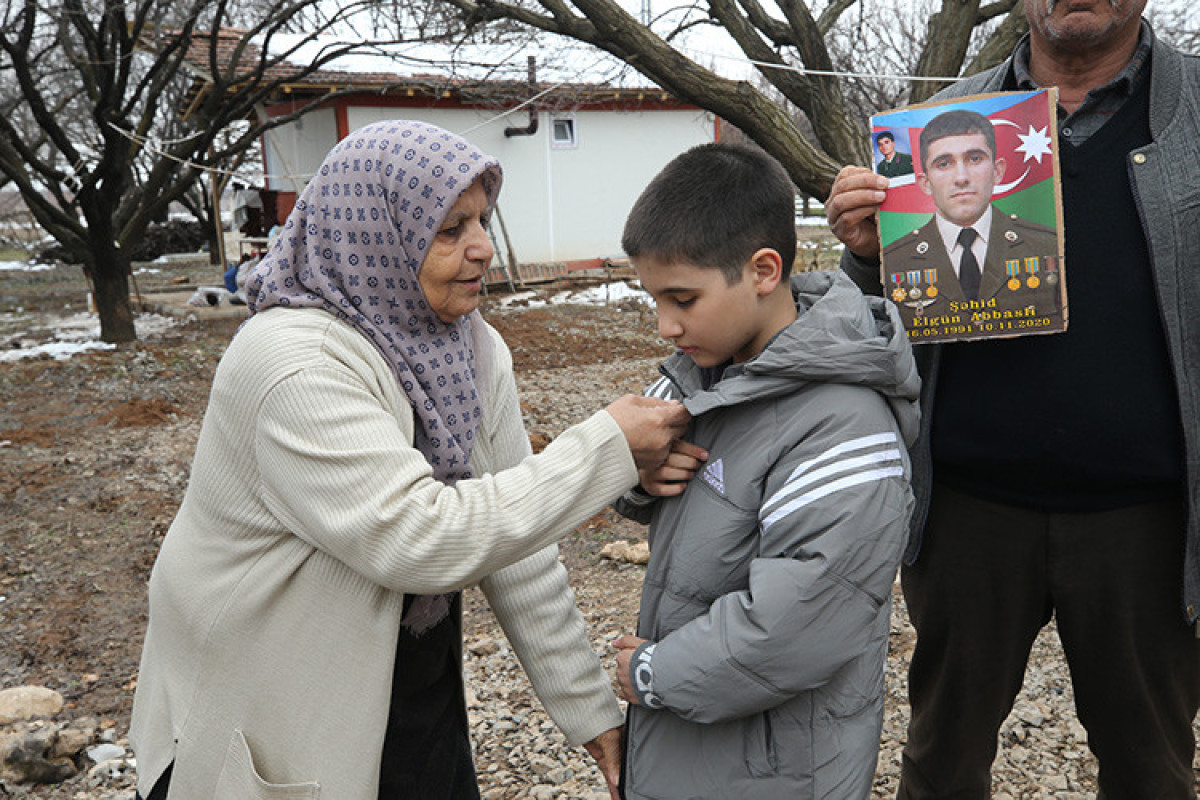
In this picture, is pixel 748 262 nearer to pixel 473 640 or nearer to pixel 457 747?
pixel 457 747

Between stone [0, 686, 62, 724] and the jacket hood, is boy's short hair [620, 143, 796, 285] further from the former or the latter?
stone [0, 686, 62, 724]

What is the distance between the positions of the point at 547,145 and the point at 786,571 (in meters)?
19.0

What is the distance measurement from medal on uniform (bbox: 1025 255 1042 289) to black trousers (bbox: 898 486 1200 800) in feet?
1.78

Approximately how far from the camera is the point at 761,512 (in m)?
1.70

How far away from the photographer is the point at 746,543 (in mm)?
1762

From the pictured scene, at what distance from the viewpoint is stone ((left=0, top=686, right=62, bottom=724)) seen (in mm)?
3670

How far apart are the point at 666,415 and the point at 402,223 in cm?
62

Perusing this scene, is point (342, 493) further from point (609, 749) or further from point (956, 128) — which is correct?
point (956, 128)

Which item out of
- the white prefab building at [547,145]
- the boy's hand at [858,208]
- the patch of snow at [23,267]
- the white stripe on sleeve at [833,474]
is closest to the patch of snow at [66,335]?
the white prefab building at [547,145]

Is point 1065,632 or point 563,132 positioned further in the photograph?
point 563,132

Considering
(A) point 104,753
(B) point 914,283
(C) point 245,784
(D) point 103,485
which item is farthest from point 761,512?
(D) point 103,485

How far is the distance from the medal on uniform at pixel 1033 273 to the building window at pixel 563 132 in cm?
1854

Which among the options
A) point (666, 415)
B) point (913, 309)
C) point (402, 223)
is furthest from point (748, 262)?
point (402, 223)

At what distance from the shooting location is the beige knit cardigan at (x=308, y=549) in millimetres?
1640
